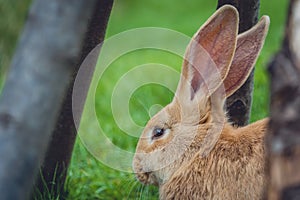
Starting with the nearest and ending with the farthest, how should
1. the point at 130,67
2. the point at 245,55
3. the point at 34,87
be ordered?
the point at 34,87
the point at 245,55
the point at 130,67

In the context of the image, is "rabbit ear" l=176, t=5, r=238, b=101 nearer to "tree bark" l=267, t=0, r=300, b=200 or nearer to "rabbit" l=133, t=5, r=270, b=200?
"rabbit" l=133, t=5, r=270, b=200

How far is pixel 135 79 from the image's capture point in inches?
278

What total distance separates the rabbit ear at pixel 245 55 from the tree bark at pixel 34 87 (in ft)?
6.64

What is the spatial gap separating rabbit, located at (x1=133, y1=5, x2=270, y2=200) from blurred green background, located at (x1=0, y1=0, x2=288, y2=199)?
297 millimetres

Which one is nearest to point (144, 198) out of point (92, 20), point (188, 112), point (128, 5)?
point (188, 112)

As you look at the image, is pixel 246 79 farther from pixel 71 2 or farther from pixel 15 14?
pixel 15 14

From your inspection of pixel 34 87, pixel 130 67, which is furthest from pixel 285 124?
pixel 130 67

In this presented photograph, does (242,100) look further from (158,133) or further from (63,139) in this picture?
(63,139)

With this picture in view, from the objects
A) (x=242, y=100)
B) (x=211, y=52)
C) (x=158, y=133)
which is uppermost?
(x=211, y=52)

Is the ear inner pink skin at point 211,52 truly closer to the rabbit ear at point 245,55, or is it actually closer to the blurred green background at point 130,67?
the rabbit ear at point 245,55

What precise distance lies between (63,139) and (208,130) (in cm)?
93

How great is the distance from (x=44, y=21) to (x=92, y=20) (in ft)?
6.62

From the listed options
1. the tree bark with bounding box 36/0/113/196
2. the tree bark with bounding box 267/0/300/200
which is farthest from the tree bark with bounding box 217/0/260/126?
the tree bark with bounding box 267/0/300/200

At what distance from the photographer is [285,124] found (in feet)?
8.40
